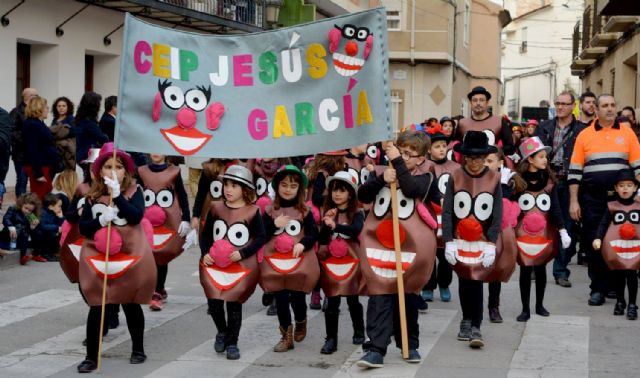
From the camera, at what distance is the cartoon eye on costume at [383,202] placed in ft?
25.8

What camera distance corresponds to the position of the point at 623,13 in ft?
67.3

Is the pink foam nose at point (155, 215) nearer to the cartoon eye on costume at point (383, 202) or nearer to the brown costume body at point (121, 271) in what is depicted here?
the brown costume body at point (121, 271)

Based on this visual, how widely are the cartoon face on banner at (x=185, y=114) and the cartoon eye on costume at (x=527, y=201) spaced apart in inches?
128

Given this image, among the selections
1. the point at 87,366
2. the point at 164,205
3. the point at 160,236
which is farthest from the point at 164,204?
the point at 87,366

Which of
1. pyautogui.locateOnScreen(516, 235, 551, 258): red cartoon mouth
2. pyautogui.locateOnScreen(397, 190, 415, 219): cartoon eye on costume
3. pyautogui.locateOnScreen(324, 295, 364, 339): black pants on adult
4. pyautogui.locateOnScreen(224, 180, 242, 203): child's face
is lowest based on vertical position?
pyautogui.locateOnScreen(324, 295, 364, 339): black pants on adult

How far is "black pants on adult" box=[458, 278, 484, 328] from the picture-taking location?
8.59 metres

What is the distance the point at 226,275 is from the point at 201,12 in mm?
17871

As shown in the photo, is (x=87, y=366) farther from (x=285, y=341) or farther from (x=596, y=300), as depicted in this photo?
(x=596, y=300)

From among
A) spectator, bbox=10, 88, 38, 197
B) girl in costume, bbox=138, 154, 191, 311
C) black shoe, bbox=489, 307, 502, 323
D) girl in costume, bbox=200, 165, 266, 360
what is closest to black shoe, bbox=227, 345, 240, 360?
girl in costume, bbox=200, 165, 266, 360

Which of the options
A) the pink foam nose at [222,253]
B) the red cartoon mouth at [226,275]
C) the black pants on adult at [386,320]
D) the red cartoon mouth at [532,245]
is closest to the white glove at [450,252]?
the black pants on adult at [386,320]

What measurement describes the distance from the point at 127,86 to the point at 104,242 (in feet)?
3.67

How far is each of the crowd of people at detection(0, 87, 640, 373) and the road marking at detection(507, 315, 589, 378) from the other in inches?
12.4

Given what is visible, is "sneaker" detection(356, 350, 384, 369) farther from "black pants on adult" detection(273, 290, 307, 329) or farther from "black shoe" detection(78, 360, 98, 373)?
"black shoe" detection(78, 360, 98, 373)

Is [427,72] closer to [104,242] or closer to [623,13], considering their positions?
[623,13]
